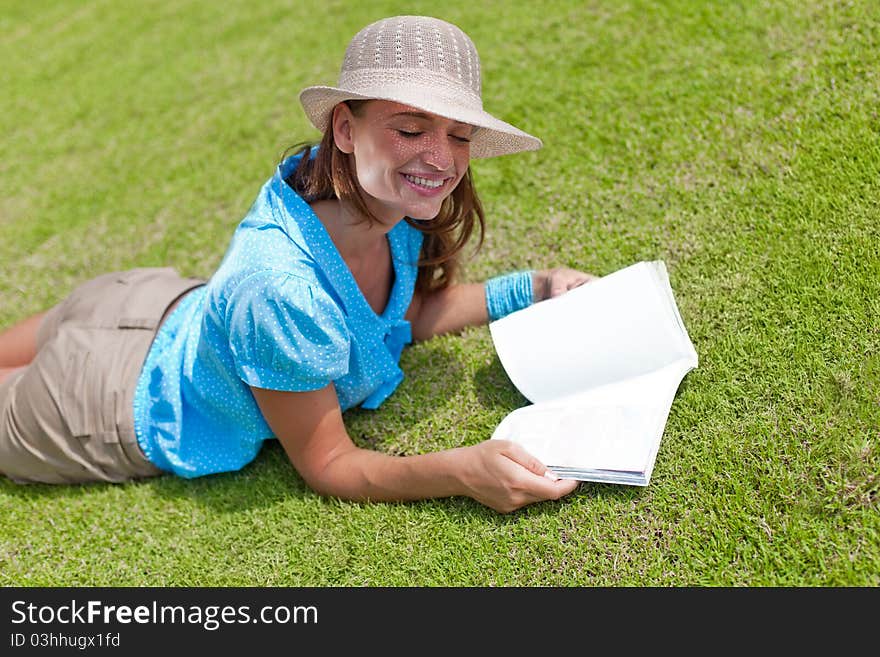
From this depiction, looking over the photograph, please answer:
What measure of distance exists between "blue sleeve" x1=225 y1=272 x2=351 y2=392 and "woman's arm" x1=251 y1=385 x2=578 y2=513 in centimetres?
10

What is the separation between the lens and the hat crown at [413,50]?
2.30 m

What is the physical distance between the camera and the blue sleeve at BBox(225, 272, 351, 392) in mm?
2451

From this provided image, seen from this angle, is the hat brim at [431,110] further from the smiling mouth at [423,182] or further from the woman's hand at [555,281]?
the woman's hand at [555,281]

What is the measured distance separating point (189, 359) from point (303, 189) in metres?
0.76

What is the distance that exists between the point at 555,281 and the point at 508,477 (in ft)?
3.01

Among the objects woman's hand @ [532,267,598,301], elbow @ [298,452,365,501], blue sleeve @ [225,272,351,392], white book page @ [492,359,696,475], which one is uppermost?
blue sleeve @ [225,272,351,392]

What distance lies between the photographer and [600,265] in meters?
3.49

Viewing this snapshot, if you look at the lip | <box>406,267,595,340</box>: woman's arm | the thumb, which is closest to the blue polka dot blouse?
<box>406,267,595,340</box>: woman's arm

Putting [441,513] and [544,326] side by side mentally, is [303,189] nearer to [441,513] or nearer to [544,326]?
[544,326]

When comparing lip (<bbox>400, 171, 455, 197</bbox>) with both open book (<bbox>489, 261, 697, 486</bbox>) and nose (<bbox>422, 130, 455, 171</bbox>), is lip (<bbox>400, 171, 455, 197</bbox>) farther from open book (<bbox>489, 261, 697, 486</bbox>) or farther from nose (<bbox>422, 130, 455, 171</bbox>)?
open book (<bbox>489, 261, 697, 486</bbox>)

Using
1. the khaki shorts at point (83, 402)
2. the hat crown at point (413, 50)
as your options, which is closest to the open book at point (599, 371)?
the hat crown at point (413, 50)

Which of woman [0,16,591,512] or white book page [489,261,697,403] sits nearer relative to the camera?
woman [0,16,591,512]

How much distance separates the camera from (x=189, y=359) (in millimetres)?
2965

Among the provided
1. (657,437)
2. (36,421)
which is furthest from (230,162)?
(657,437)
